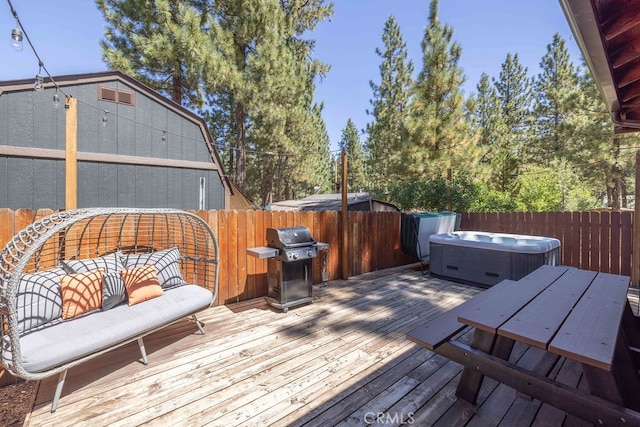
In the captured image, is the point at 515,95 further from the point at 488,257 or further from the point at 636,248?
the point at 488,257

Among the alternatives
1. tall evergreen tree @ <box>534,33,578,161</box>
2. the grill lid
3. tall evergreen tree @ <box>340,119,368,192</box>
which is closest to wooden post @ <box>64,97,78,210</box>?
the grill lid

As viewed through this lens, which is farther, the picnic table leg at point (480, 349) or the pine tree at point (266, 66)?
the pine tree at point (266, 66)

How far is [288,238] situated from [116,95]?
568 centimetres

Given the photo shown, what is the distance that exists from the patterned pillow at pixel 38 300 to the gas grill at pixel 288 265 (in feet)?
5.76

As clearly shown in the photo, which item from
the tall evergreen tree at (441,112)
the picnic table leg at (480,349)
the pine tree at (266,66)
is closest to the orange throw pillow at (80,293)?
the picnic table leg at (480,349)

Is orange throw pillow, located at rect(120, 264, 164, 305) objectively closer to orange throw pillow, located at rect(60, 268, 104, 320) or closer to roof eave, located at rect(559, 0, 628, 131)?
orange throw pillow, located at rect(60, 268, 104, 320)

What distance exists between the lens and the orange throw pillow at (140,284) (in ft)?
8.37

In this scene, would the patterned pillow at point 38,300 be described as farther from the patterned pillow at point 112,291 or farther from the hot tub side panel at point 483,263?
the hot tub side panel at point 483,263

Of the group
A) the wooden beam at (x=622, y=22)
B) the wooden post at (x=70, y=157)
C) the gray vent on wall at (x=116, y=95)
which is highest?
the gray vent on wall at (x=116, y=95)

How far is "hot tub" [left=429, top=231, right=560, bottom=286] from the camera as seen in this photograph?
163 inches

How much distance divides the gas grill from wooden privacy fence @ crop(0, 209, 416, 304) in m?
0.43

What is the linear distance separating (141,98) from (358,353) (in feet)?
23.7

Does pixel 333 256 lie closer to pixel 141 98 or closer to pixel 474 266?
pixel 474 266

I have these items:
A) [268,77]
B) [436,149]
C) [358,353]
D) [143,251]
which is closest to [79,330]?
[143,251]
